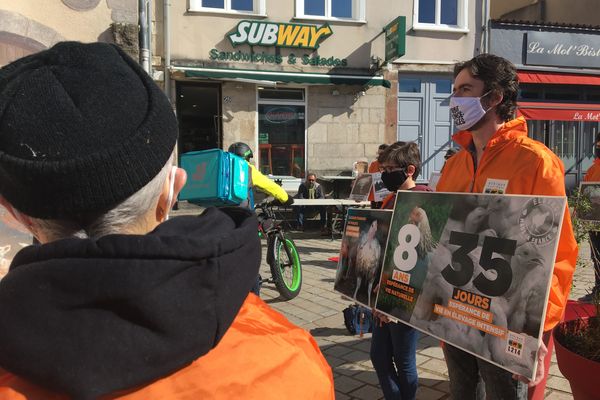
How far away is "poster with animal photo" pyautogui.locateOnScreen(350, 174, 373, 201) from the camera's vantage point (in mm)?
8336

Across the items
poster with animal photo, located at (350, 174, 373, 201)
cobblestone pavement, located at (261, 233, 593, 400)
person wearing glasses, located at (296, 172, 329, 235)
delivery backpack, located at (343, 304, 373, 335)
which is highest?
poster with animal photo, located at (350, 174, 373, 201)

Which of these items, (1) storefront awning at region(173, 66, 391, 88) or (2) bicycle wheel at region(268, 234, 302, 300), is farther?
(1) storefront awning at region(173, 66, 391, 88)

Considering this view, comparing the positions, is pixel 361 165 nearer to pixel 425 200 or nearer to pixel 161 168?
pixel 425 200

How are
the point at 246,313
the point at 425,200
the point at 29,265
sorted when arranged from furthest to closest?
1. the point at 425,200
2. the point at 246,313
3. the point at 29,265

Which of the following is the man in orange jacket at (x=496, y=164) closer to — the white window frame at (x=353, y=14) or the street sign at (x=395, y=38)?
the street sign at (x=395, y=38)

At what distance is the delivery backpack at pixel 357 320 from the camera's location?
4.07 m

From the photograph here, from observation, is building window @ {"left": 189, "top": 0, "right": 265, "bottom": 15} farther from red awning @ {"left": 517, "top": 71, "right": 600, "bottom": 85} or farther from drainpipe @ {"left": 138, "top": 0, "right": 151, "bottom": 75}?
red awning @ {"left": 517, "top": 71, "right": 600, "bottom": 85}

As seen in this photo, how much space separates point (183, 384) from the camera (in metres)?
0.82

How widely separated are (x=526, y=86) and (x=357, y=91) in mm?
5464

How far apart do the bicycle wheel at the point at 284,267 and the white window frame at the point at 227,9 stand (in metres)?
7.62

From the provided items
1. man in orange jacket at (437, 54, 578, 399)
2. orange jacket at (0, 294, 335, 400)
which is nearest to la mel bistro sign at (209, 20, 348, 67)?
man in orange jacket at (437, 54, 578, 399)

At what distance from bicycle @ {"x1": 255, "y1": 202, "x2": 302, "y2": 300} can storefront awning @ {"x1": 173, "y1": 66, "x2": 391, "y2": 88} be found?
6014 mm

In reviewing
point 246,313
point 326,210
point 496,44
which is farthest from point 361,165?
point 246,313

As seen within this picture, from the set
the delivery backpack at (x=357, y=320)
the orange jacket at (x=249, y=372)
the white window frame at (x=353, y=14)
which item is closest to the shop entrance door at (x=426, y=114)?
the white window frame at (x=353, y=14)
